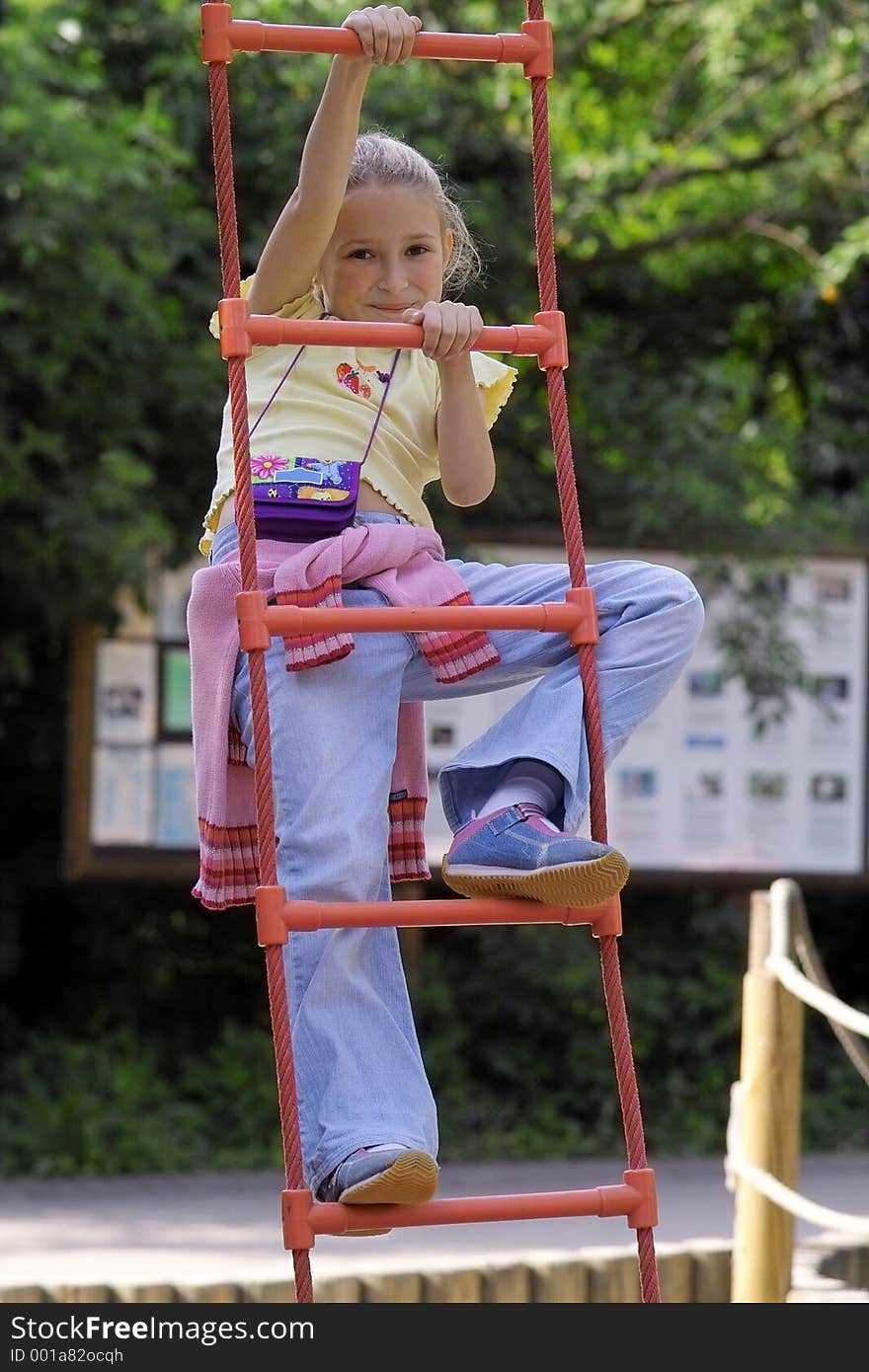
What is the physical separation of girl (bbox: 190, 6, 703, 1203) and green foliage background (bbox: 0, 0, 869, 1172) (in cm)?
384

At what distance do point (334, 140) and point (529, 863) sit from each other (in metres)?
1.02

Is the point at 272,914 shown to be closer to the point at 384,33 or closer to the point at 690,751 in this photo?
the point at 384,33

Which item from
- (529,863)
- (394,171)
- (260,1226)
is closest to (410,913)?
(529,863)

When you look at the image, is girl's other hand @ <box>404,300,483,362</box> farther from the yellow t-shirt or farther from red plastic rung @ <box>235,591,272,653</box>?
red plastic rung @ <box>235,591,272,653</box>

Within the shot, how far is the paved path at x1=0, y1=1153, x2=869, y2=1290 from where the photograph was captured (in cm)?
534

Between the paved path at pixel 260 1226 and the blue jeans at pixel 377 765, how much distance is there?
198 cm

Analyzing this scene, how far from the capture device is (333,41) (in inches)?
109

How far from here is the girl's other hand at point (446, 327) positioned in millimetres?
2779

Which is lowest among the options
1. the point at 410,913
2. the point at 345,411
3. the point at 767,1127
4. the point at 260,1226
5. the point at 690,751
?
the point at 260,1226

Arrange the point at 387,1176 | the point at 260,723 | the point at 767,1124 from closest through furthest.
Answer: the point at 387,1176
the point at 260,723
the point at 767,1124

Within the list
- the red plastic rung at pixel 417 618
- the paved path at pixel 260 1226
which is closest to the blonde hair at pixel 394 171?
the red plastic rung at pixel 417 618

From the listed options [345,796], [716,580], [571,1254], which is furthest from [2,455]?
[345,796]

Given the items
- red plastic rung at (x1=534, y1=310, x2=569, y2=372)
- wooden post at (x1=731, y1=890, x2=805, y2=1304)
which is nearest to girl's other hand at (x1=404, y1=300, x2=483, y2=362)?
red plastic rung at (x1=534, y1=310, x2=569, y2=372)
